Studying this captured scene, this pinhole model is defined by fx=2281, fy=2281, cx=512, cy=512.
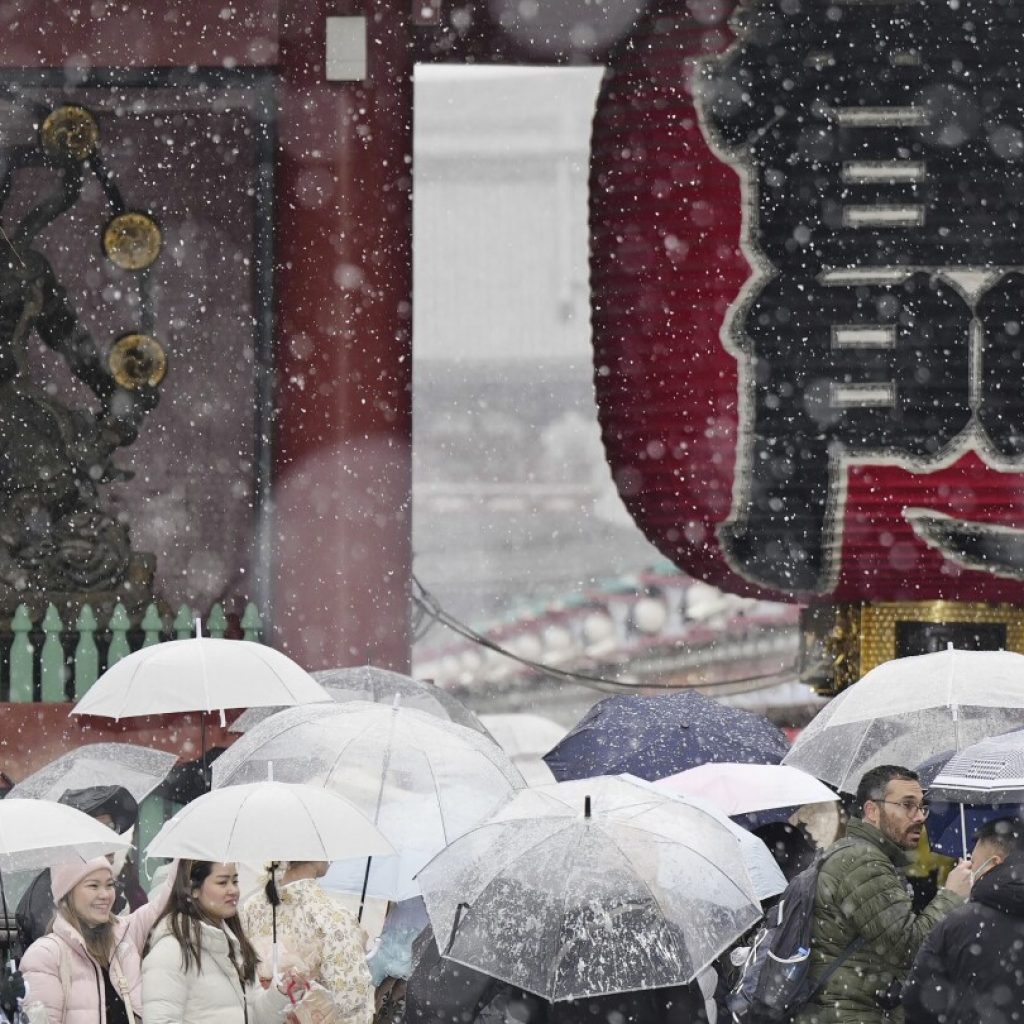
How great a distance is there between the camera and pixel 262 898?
5.47 meters

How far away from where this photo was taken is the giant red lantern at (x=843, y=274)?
855 centimetres

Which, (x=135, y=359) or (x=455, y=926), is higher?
(x=135, y=359)

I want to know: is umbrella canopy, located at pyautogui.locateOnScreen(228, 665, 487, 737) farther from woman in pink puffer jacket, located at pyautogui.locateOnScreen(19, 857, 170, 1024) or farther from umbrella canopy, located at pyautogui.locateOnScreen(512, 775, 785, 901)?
umbrella canopy, located at pyautogui.locateOnScreen(512, 775, 785, 901)

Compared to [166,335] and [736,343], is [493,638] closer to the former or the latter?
[166,335]

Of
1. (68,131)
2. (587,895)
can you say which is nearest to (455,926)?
(587,895)

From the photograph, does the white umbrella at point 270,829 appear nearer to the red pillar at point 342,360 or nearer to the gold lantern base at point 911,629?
the gold lantern base at point 911,629

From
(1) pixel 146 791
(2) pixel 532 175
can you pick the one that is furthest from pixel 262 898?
(2) pixel 532 175

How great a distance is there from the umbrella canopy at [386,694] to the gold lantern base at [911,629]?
2.35 meters

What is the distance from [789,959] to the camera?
5359mm

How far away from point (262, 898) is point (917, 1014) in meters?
1.61

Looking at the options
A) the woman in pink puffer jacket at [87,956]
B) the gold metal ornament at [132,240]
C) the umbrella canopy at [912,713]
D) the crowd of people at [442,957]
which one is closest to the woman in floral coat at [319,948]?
the crowd of people at [442,957]

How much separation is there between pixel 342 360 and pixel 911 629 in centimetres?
270

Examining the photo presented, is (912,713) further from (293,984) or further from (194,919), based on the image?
(194,919)

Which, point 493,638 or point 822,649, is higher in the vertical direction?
point 822,649
